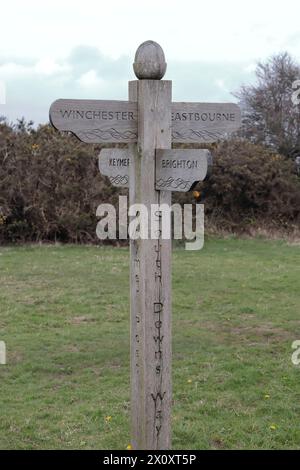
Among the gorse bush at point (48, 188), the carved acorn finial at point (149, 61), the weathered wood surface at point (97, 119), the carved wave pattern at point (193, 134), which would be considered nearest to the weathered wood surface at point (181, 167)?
the carved wave pattern at point (193, 134)

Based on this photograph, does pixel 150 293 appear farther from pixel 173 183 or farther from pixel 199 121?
pixel 199 121

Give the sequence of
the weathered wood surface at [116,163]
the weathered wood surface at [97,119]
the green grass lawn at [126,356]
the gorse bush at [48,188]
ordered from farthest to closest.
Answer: the gorse bush at [48,188], the green grass lawn at [126,356], the weathered wood surface at [116,163], the weathered wood surface at [97,119]

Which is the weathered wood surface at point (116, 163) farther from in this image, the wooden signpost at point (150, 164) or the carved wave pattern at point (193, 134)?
the carved wave pattern at point (193, 134)

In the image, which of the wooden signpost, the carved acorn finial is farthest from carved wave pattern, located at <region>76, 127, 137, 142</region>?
the carved acorn finial

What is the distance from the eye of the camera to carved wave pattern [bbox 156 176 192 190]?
4.28 meters

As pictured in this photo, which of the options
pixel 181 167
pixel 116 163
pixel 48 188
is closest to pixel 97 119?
pixel 116 163

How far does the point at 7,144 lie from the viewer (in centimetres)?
1889

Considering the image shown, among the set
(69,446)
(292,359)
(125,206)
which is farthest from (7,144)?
(69,446)

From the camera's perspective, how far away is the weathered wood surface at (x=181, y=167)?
168 inches

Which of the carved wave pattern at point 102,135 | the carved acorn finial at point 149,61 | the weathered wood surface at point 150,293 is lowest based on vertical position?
the weathered wood surface at point 150,293

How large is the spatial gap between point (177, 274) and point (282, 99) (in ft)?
61.7

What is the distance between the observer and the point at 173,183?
14.1ft

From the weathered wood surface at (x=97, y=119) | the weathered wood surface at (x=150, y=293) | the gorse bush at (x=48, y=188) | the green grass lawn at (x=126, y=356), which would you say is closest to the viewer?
the weathered wood surface at (x=97, y=119)
